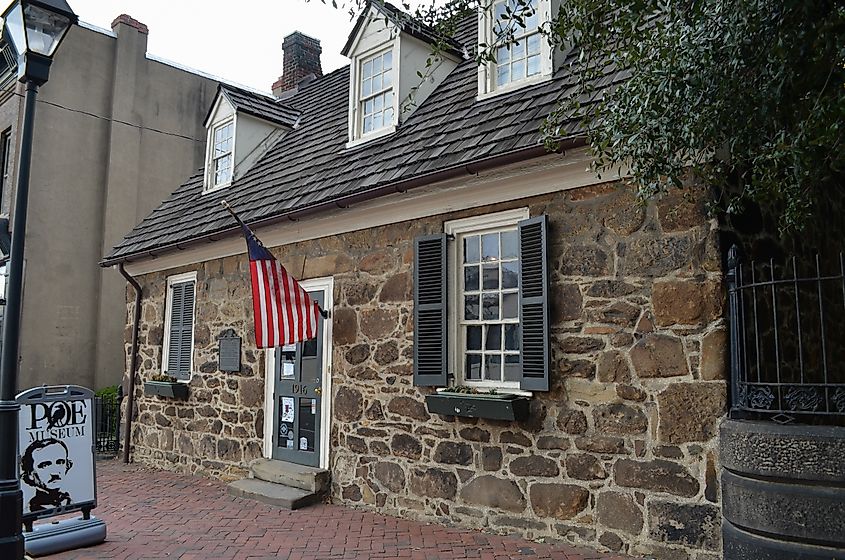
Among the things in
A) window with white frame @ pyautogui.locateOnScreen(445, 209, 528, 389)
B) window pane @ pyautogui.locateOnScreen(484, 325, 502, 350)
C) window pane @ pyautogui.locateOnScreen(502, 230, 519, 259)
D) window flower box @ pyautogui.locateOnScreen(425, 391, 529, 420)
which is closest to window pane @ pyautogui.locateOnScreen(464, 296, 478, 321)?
window with white frame @ pyautogui.locateOnScreen(445, 209, 528, 389)

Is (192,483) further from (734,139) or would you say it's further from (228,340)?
(734,139)

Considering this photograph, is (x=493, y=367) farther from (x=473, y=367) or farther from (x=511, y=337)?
(x=511, y=337)

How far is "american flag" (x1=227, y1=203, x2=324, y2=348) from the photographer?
739 cm

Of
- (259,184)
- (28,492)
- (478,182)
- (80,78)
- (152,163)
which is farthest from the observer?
(152,163)

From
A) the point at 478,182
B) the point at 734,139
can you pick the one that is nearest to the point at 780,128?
the point at 734,139

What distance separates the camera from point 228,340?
9633 mm

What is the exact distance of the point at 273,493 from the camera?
25.8 feet

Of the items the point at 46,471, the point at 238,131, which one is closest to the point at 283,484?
the point at 46,471

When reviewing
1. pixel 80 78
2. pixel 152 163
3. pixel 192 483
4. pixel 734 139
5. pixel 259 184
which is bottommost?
pixel 192 483

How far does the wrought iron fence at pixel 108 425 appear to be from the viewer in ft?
41.2

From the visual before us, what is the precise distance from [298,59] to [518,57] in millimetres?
8863

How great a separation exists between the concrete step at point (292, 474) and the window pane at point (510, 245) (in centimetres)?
339

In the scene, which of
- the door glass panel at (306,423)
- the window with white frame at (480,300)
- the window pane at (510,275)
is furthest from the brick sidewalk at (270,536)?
the window pane at (510,275)

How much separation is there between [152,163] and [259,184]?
7.53m
